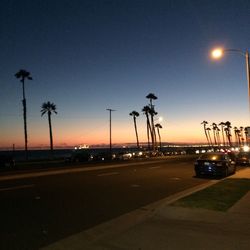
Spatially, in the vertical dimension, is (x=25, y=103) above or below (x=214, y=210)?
above

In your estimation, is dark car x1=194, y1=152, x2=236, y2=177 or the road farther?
dark car x1=194, y1=152, x2=236, y2=177

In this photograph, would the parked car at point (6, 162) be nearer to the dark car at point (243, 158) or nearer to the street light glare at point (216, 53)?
the dark car at point (243, 158)

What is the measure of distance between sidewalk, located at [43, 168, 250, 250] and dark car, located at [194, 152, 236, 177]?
1326cm

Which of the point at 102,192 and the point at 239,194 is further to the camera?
the point at 102,192

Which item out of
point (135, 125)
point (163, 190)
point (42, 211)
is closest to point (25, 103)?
point (135, 125)

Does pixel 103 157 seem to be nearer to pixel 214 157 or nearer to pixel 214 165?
pixel 214 157

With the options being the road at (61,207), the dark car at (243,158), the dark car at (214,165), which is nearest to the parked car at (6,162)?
the dark car at (243,158)

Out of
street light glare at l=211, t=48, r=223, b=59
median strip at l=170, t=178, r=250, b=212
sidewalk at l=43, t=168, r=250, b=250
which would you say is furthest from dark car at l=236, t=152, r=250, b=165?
sidewalk at l=43, t=168, r=250, b=250

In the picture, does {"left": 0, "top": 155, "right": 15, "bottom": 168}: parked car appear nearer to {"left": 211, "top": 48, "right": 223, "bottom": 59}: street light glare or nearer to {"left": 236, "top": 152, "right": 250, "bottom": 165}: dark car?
{"left": 236, "top": 152, "right": 250, "bottom": 165}: dark car

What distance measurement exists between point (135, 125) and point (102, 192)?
101m

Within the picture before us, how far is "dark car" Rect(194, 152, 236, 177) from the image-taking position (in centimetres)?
2467

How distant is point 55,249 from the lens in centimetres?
759

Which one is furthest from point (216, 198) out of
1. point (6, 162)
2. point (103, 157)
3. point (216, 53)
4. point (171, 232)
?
point (103, 157)

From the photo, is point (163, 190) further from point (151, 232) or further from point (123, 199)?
point (151, 232)
